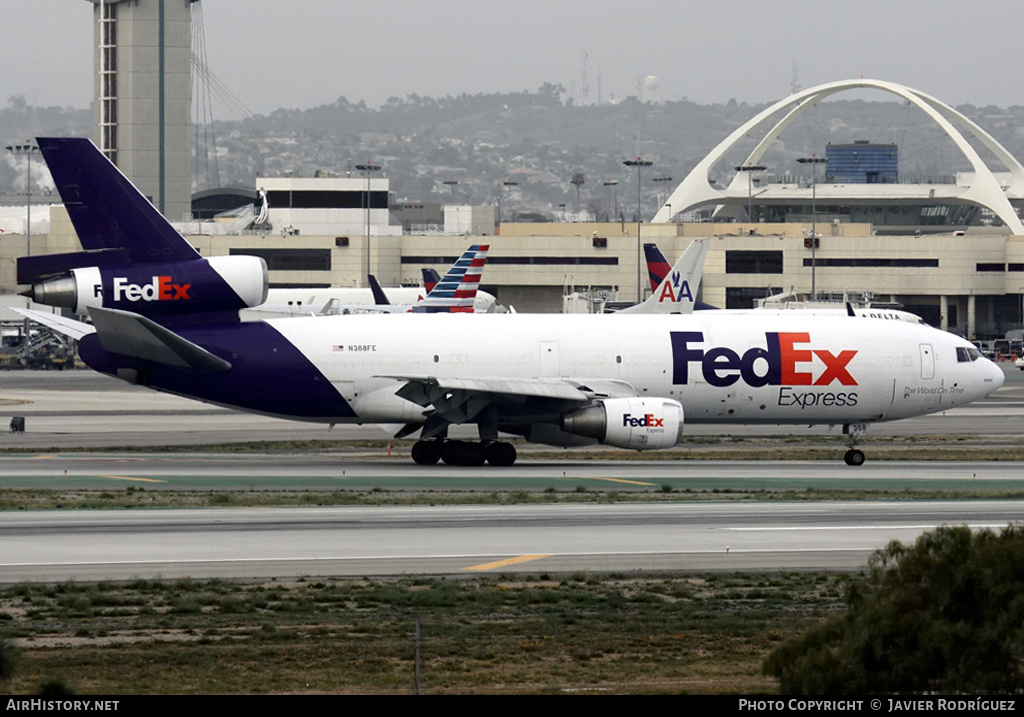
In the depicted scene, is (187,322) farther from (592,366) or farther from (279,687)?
(279,687)

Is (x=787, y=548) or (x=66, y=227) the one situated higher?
(x=66, y=227)

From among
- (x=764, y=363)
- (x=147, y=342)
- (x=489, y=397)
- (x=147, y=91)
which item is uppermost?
(x=147, y=91)

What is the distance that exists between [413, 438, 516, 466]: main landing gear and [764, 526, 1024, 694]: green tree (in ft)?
96.4

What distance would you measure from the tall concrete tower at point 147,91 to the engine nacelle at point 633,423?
13346 cm

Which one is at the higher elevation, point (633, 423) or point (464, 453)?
point (633, 423)

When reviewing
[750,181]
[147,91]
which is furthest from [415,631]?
[750,181]

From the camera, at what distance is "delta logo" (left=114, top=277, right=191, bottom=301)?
1590 inches

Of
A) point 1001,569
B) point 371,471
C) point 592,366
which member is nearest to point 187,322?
point 371,471

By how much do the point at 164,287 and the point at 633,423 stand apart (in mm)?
14849

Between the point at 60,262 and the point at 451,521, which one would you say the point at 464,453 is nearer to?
the point at 451,521

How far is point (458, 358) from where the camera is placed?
43.0 m

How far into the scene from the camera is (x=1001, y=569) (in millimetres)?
12984

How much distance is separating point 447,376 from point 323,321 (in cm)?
450

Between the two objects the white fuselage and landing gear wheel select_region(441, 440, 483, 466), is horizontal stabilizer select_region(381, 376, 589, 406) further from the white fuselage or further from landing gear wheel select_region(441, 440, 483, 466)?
landing gear wheel select_region(441, 440, 483, 466)
